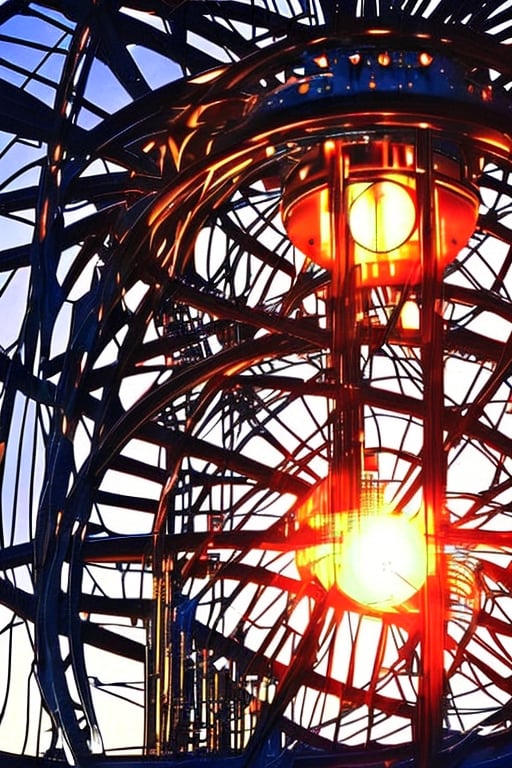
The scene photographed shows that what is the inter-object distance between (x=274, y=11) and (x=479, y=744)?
126 inches

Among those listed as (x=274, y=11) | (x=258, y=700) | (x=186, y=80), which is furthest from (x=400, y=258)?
(x=258, y=700)

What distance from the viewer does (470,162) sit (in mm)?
6273

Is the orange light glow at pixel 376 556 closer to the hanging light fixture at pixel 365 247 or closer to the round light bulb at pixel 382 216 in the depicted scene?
the hanging light fixture at pixel 365 247

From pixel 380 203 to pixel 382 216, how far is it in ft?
0.15

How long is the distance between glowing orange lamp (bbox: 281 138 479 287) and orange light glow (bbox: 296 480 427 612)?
83 cm

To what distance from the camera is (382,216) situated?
20.2 ft

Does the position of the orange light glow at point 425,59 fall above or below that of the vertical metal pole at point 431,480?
above

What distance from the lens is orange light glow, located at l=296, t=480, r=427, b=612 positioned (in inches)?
237

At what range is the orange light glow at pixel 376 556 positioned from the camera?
6023 millimetres

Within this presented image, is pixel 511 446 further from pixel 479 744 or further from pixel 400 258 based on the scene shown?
pixel 479 744

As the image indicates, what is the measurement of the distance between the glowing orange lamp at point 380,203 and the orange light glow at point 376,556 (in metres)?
0.83

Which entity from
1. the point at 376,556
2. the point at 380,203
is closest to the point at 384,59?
the point at 380,203

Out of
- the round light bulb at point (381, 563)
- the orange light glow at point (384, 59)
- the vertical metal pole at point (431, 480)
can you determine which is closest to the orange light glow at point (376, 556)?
the round light bulb at point (381, 563)

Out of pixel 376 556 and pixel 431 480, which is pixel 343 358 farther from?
pixel 376 556
